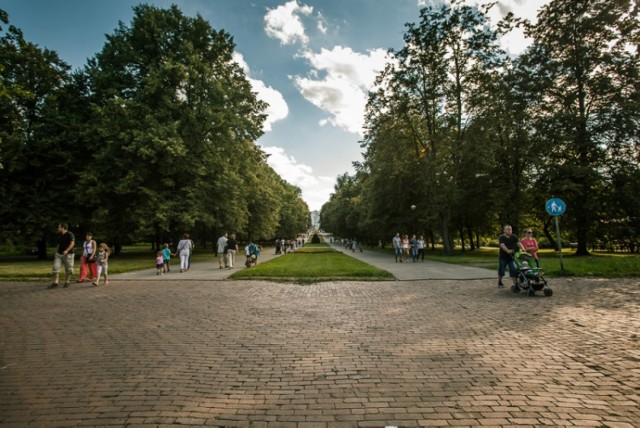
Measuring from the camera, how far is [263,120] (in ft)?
101

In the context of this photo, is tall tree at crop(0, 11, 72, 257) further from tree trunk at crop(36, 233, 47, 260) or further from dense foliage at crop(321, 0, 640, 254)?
dense foliage at crop(321, 0, 640, 254)

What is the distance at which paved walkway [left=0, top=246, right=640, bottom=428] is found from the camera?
311cm

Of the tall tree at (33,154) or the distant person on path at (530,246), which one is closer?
the distant person on path at (530,246)

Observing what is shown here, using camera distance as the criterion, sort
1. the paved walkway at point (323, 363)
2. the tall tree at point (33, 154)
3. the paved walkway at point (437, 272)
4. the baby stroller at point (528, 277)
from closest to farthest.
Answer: the paved walkway at point (323, 363) < the baby stroller at point (528, 277) < the paved walkway at point (437, 272) < the tall tree at point (33, 154)

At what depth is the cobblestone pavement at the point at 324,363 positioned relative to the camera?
10.2ft

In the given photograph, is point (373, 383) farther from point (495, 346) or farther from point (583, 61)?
point (583, 61)

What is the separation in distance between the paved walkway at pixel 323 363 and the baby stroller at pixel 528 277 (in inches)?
22.1

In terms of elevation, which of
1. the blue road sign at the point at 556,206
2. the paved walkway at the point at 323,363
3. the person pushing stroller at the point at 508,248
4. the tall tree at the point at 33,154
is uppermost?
the tall tree at the point at 33,154

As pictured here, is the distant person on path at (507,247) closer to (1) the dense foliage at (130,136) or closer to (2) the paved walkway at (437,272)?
(2) the paved walkway at (437,272)

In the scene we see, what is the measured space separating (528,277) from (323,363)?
7.45m

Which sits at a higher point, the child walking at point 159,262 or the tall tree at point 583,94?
the tall tree at point 583,94

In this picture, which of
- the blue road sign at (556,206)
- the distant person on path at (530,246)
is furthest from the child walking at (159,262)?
the blue road sign at (556,206)

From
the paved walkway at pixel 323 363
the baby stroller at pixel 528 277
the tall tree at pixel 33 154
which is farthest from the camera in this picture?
the tall tree at pixel 33 154

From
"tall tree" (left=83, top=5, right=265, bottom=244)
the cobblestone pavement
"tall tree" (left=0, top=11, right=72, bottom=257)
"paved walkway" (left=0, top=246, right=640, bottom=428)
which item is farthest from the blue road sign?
"tall tree" (left=0, top=11, right=72, bottom=257)
